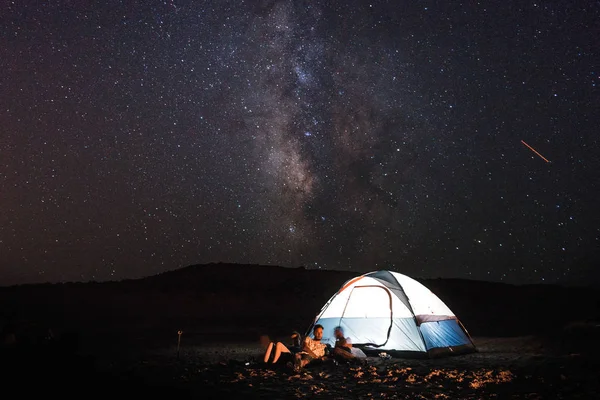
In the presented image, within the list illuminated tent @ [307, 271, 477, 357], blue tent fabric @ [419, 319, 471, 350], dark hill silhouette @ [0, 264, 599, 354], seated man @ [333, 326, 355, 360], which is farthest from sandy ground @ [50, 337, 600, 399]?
dark hill silhouette @ [0, 264, 599, 354]

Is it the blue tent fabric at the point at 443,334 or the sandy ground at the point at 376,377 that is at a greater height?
the blue tent fabric at the point at 443,334

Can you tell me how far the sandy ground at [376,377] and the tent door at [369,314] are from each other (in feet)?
4.04

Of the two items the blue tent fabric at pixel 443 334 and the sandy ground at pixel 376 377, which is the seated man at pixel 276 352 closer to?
the sandy ground at pixel 376 377

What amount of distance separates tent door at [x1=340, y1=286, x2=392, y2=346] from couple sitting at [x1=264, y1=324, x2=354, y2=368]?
1717 millimetres

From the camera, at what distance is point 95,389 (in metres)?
7.21

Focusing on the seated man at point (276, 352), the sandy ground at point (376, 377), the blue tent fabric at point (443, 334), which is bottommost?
the sandy ground at point (376, 377)

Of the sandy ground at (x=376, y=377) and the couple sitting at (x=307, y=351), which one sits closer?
the sandy ground at (x=376, y=377)

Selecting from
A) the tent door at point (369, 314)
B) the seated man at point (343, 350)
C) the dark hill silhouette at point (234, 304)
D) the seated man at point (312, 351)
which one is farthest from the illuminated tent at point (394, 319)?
the dark hill silhouette at point (234, 304)

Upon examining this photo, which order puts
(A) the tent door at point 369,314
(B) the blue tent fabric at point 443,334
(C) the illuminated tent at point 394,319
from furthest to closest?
(A) the tent door at point 369,314 < (C) the illuminated tent at point 394,319 < (B) the blue tent fabric at point 443,334

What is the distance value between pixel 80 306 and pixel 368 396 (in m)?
27.4

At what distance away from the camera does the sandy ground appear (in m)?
7.73

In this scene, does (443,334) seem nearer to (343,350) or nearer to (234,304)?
(343,350)

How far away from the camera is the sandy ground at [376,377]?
773cm

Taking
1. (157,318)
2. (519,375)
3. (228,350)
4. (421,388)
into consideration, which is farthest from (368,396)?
(157,318)
